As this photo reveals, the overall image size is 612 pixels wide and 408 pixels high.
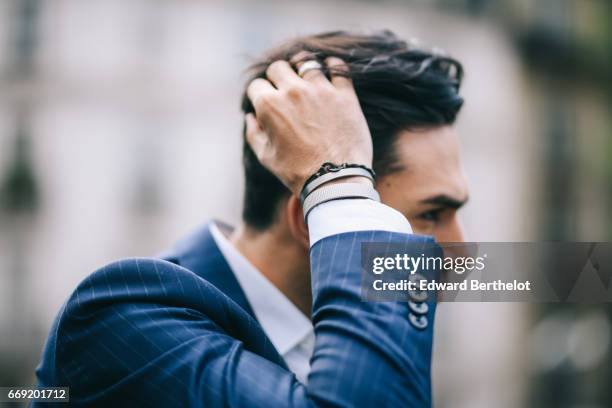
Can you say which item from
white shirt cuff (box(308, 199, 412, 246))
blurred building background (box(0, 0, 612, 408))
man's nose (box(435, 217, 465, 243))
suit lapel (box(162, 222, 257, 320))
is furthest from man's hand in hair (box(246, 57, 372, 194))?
blurred building background (box(0, 0, 612, 408))

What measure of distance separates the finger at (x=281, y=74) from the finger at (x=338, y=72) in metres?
0.10

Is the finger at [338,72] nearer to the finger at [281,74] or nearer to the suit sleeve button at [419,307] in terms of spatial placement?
the finger at [281,74]

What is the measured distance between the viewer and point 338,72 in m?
1.94

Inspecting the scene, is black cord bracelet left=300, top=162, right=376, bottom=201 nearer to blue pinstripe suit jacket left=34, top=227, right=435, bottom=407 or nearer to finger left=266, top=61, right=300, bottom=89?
blue pinstripe suit jacket left=34, top=227, right=435, bottom=407

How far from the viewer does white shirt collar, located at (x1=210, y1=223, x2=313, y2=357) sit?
2029mm

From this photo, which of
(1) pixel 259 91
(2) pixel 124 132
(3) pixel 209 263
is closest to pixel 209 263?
(3) pixel 209 263

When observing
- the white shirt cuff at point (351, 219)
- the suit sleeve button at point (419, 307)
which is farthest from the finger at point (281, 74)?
the suit sleeve button at point (419, 307)

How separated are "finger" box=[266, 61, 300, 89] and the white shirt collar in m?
0.48

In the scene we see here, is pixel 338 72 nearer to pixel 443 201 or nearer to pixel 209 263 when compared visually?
pixel 443 201

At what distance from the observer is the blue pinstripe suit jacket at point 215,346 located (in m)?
1.39

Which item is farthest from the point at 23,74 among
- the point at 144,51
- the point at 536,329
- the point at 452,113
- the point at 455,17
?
the point at 452,113

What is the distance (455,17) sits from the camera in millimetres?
20719

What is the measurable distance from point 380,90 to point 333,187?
0.64 meters

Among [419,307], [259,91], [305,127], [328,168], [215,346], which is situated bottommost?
[215,346]
